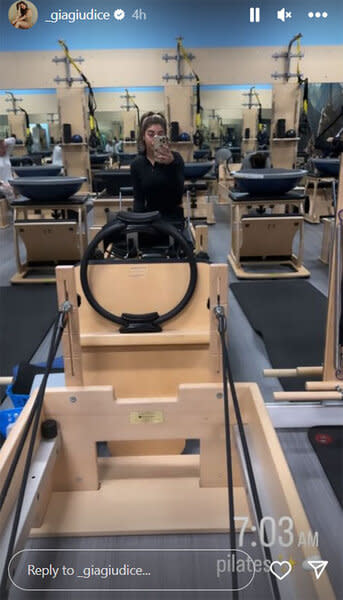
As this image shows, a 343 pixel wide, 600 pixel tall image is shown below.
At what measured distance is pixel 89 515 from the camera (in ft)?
3.89

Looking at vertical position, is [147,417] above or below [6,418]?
above

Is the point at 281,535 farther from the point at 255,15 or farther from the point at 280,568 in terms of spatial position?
the point at 255,15

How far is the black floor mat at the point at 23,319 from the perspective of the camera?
235cm

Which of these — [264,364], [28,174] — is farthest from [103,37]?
[264,364]

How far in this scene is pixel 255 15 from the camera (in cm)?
484

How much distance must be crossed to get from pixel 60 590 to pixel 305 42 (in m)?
7.01

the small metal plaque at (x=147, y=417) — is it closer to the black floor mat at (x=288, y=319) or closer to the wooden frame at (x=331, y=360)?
the wooden frame at (x=331, y=360)

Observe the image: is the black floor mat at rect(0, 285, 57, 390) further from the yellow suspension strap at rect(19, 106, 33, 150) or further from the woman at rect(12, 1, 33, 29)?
the yellow suspension strap at rect(19, 106, 33, 150)

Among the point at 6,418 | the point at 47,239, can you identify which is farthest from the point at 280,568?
the point at 47,239

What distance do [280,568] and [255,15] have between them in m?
5.46

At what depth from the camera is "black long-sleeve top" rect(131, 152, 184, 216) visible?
2.56 metres

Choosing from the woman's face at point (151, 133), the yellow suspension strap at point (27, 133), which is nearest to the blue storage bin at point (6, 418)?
the woman's face at point (151, 133)

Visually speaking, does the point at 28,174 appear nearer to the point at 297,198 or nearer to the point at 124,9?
the point at 124,9

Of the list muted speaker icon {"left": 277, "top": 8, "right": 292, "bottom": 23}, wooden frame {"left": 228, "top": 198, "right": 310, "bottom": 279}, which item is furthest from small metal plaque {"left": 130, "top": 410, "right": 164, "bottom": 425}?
muted speaker icon {"left": 277, "top": 8, "right": 292, "bottom": 23}
